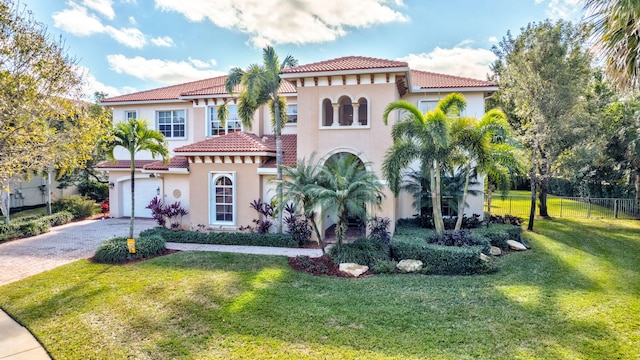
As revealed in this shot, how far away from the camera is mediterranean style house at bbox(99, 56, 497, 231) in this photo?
50.6ft

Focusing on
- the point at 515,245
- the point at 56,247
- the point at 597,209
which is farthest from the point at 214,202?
the point at 597,209

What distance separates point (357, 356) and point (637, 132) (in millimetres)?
26485

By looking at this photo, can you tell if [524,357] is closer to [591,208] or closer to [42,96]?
[42,96]

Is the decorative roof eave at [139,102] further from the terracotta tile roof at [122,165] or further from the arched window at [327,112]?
the arched window at [327,112]

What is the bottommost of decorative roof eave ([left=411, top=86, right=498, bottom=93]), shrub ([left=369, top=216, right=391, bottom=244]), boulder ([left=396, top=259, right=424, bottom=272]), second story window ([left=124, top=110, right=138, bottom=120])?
boulder ([left=396, top=259, right=424, bottom=272])

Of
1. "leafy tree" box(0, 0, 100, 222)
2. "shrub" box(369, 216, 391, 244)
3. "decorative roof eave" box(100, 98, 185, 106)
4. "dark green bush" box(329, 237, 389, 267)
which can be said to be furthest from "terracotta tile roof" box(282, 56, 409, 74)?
"decorative roof eave" box(100, 98, 185, 106)

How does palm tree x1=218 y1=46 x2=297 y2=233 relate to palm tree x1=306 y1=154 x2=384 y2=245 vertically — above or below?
above

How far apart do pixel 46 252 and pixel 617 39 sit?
70.8ft

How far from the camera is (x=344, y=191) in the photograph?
12.3m

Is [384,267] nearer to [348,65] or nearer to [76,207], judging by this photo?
[348,65]

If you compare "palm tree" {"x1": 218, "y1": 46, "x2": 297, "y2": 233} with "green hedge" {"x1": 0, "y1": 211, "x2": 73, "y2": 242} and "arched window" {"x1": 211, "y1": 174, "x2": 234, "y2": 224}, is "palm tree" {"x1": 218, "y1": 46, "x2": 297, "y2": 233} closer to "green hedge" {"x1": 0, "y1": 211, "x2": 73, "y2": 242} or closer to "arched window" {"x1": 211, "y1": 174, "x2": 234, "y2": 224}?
"arched window" {"x1": 211, "y1": 174, "x2": 234, "y2": 224}

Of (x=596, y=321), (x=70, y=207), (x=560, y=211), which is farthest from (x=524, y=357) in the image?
(x=70, y=207)

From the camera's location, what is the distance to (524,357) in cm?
658

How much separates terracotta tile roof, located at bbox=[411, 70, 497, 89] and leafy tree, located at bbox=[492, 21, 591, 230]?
3107 millimetres
